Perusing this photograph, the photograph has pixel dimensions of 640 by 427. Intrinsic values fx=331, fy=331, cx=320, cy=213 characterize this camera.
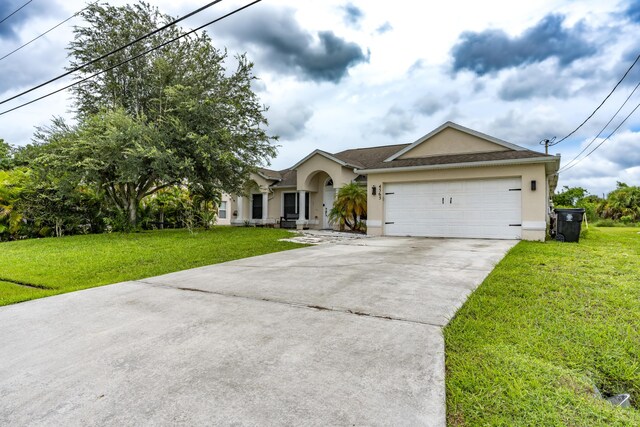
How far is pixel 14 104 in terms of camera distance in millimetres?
10484

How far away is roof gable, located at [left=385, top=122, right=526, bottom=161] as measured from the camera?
40.4 ft

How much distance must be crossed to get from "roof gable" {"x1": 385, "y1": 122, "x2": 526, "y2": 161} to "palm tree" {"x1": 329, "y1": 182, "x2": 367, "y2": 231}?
1.92m

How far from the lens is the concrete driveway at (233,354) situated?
1.93 meters

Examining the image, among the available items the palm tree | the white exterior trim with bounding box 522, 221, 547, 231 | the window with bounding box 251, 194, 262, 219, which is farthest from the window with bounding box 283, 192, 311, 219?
the white exterior trim with bounding box 522, 221, 547, 231

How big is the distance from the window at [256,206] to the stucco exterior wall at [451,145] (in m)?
9.07

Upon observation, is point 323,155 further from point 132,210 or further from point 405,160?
point 132,210

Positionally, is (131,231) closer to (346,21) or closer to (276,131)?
(276,131)

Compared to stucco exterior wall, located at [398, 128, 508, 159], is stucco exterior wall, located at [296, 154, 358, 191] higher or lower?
lower

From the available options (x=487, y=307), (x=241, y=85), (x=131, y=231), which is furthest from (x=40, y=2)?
(x=487, y=307)

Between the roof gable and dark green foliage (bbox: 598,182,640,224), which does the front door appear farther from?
dark green foliage (bbox: 598,182,640,224)

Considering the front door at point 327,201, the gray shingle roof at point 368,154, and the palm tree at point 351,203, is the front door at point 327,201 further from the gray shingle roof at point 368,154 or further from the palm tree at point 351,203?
the palm tree at point 351,203

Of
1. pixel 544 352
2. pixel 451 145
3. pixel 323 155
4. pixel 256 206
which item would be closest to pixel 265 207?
pixel 256 206

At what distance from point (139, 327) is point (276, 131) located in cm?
1329

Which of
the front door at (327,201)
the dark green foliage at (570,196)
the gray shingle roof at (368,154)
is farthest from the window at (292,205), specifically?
the dark green foliage at (570,196)
